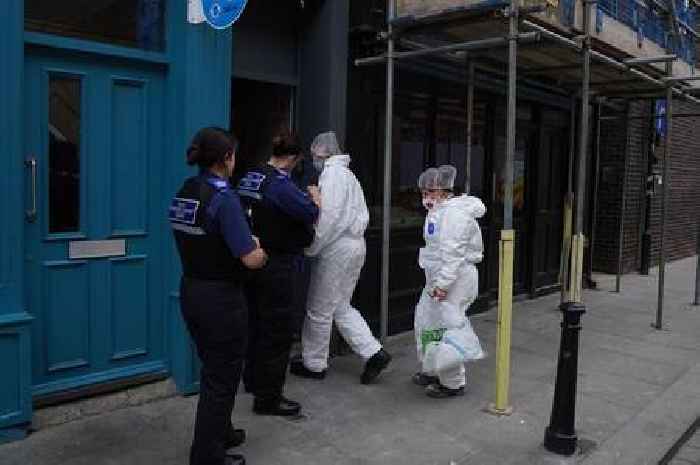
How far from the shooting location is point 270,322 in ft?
14.7

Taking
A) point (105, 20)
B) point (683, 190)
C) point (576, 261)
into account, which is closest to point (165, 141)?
point (105, 20)

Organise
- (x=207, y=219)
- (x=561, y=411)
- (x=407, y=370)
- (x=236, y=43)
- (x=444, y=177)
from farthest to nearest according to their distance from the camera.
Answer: (x=407, y=370), (x=236, y=43), (x=444, y=177), (x=561, y=411), (x=207, y=219)

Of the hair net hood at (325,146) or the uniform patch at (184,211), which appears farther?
the hair net hood at (325,146)

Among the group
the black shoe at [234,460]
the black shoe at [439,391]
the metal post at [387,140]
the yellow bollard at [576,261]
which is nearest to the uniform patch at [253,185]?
the metal post at [387,140]

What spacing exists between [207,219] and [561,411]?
8.08ft

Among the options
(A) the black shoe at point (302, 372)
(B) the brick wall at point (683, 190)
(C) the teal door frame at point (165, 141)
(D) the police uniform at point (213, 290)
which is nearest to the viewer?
(D) the police uniform at point (213, 290)

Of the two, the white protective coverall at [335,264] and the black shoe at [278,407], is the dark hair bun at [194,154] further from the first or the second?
the black shoe at [278,407]

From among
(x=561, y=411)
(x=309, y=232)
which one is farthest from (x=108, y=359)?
(x=561, y=411)

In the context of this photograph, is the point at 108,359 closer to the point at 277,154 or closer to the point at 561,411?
the point at 277,154

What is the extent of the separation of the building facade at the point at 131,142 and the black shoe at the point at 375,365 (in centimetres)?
111

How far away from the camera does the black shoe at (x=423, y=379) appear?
17.7 feet

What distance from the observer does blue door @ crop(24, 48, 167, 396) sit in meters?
4.26

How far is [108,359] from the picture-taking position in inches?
184

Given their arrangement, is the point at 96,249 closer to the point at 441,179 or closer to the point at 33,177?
the point at 33,177
